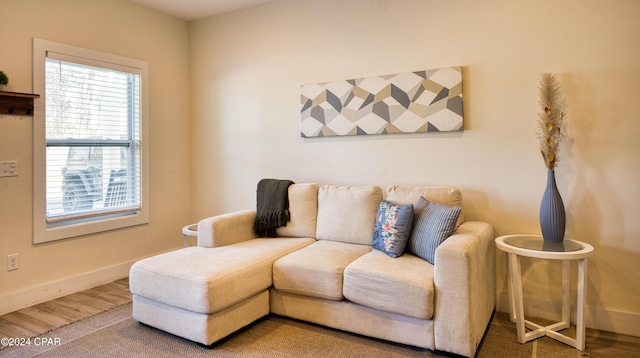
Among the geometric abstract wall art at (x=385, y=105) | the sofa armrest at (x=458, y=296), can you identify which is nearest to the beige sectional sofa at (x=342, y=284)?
the sofa armrest at (x=458, y=296)

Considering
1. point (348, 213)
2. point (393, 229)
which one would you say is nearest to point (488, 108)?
point (393, 229)

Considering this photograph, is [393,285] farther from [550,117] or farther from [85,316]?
[85,316]

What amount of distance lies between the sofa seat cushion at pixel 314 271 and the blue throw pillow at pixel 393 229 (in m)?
A: 0.19

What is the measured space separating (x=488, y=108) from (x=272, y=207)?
186cm

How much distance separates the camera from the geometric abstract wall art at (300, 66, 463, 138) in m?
2.98

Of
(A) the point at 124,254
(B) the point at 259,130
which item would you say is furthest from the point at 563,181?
(A) the point at 124,254

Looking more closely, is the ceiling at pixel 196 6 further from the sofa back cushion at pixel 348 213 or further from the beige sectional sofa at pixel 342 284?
the beige sectional sofa at pixel 342 284

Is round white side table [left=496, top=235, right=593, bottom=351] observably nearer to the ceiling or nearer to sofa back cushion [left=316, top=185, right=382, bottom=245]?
sofa back cushion [left=316, top=185, right=382, bottom=245]

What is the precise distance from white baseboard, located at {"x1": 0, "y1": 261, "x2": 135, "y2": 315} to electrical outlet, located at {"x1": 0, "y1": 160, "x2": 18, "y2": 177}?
899mm

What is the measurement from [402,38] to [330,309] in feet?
7.08

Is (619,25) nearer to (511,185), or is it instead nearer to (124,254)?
(511,185)

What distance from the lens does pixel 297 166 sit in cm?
373

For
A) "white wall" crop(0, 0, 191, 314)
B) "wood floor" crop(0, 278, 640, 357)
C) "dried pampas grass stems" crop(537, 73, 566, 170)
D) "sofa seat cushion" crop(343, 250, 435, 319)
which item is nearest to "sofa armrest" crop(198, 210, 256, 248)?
"wood floor" crop(0, 278, 640, 357)

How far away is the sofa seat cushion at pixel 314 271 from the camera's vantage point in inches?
97.3
